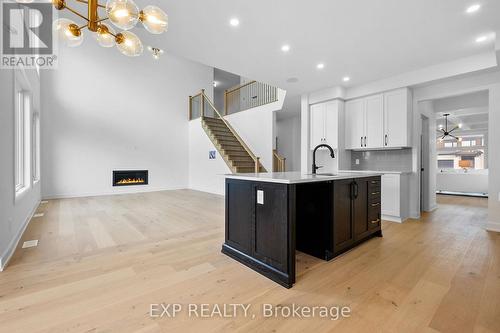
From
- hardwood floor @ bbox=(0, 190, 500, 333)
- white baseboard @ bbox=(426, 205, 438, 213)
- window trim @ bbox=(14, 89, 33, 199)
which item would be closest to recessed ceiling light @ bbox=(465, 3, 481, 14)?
hardwood floor @ bbox=(0, 190, 500, 333)

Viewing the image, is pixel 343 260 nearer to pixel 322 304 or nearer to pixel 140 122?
pixel 322 304

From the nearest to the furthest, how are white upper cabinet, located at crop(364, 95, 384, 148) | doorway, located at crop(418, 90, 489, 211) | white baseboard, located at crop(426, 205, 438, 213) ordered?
white upper cabinet, located at crop(364, 95, 384, 148), doorway, located at crop(418, 90, 489, 211), white baseboard, located at crop(426, 205, 438, 213)

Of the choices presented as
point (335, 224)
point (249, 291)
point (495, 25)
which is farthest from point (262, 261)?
point (495, 25)

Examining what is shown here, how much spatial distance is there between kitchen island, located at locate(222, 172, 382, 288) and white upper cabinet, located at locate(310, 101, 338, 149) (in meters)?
2.37

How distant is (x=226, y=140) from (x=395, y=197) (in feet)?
17.2

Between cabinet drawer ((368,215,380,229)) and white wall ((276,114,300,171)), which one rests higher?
white wall ((276,114,300,171))

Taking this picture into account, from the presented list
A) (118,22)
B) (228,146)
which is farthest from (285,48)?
(228,146)

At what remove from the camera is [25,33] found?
4070mm

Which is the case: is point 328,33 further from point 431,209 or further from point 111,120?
point 111,120

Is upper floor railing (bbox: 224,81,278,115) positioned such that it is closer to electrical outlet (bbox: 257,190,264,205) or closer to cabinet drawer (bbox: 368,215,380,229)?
cabinet drawer (bbox: 368,215,380,229)

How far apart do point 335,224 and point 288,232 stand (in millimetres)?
822

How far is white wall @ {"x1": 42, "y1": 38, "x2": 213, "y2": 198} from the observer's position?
22.3ft

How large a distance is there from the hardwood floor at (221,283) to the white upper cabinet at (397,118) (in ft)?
6.08

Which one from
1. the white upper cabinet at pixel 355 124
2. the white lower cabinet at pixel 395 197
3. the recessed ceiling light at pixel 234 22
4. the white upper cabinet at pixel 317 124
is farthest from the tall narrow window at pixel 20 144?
the white lower cabinet at pixel 395 197
